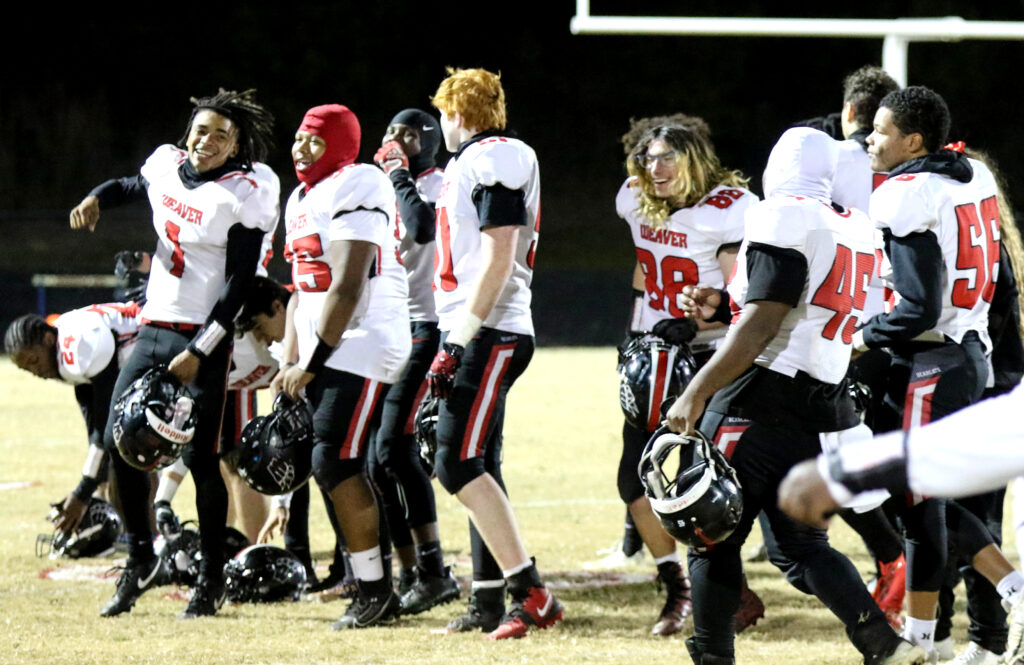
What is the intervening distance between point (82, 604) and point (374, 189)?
2003 mm

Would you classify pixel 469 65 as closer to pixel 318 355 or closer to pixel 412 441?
pixel 412 441

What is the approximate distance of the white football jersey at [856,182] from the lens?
17.5ft

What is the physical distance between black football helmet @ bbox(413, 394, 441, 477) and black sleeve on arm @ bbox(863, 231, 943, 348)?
1601 mm

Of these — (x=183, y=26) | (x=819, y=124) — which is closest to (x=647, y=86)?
(x=183, y=26)

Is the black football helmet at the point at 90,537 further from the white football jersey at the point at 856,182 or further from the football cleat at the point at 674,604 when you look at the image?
the white football jersey at the point at 856,182

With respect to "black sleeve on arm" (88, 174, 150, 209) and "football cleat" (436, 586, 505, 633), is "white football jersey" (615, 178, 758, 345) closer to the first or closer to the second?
"football cleat" (436, 586, 505, 633)

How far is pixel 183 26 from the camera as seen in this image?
94.6 feet

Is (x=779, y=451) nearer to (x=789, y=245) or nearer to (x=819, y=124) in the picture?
(x=789, y=245)

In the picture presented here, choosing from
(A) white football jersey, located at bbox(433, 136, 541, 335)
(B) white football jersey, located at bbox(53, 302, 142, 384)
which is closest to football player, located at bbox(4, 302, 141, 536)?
(B) white football jersey, located at bbox(53, 302, 142, 384)

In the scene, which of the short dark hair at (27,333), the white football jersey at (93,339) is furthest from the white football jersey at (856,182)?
the short dark hair at (27,333)

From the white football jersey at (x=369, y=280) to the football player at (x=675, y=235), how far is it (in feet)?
3.07

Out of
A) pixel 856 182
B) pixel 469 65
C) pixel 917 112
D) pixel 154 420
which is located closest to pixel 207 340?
pixel 154 420

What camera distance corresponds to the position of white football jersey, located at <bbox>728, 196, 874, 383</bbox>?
3.81m

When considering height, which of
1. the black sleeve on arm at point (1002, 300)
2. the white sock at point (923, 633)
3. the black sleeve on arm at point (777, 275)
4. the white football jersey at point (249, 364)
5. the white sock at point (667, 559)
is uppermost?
the black sleeve on arm at point (777, 275)
